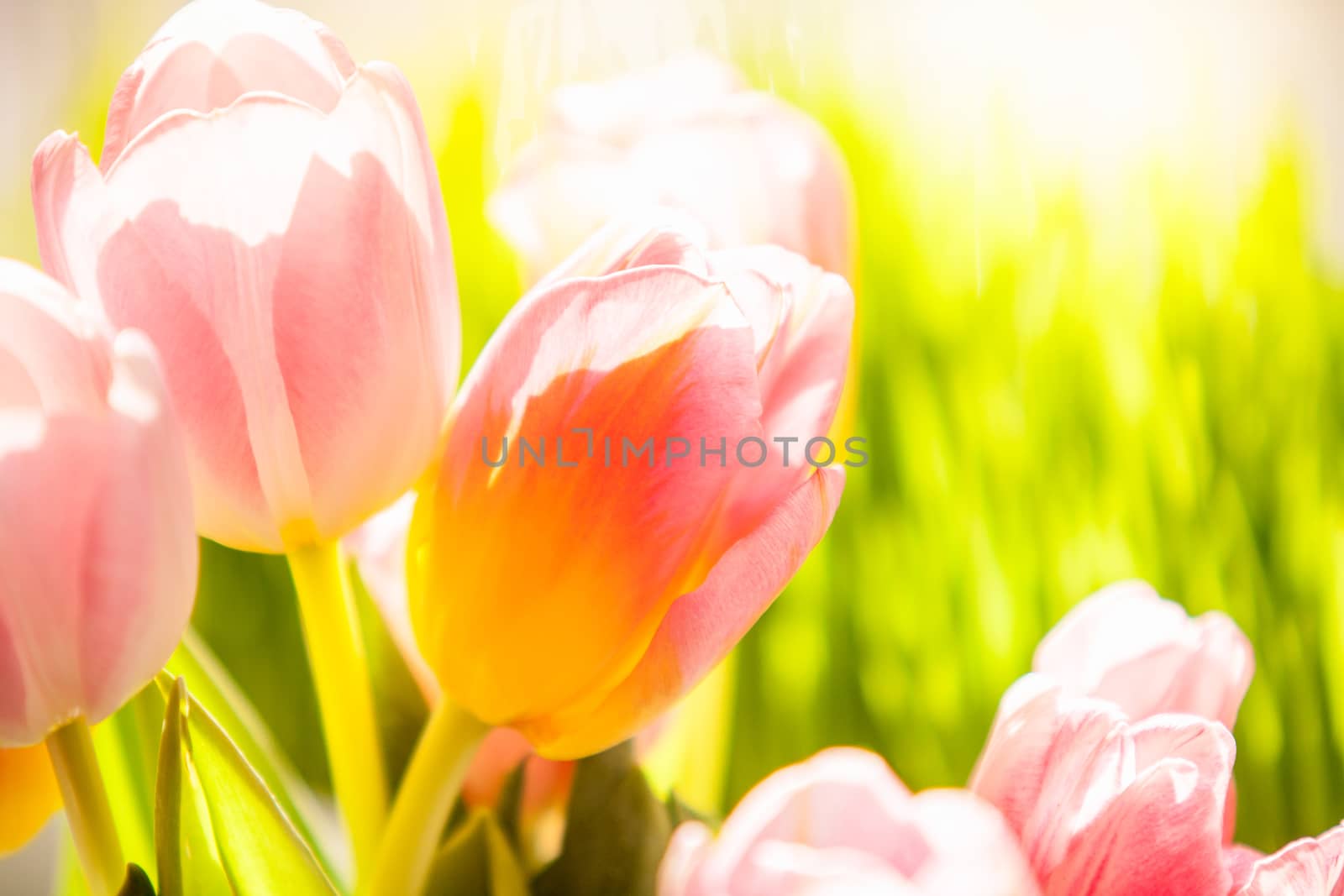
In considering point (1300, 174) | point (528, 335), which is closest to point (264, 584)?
point (528, 335)

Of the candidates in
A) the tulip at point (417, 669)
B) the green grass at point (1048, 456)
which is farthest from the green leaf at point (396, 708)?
the green grass at point (1048, 456)

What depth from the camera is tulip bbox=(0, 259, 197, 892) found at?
108 mm

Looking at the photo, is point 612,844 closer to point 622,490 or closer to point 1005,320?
point 622,490

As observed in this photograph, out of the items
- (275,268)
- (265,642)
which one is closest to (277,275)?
(275,268)

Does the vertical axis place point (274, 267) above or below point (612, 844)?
above

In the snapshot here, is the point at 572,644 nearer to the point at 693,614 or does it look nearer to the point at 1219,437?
the point at 693,614

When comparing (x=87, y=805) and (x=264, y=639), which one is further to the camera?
(x=264, y=639)

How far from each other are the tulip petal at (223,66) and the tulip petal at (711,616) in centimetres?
8

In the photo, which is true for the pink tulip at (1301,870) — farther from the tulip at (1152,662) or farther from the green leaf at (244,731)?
the green leaf at (244,731)

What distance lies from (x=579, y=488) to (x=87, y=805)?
0.07 m

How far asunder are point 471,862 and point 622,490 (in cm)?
8

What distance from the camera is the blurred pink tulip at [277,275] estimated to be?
0.43ft

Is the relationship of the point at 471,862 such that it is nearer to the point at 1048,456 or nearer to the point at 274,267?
the point at 274,267

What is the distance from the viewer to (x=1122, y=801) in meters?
0.14
